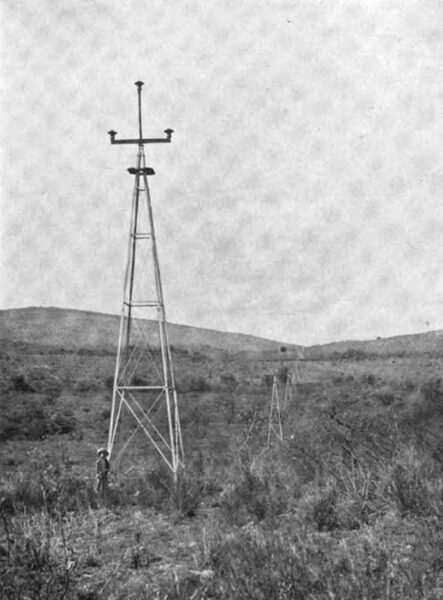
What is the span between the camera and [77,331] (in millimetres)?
73688

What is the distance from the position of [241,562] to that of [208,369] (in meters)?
32.8

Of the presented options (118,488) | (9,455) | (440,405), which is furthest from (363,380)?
(118,488)

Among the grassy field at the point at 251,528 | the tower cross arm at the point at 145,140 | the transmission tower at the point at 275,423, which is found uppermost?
the tower cross arm at the point at 145,140

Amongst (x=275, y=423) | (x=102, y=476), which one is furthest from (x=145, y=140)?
(x=275, y=423)

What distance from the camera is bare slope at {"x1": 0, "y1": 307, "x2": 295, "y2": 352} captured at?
6831cm

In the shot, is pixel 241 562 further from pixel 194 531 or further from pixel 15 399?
pixel 15 399

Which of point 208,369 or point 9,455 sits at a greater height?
point 208,369

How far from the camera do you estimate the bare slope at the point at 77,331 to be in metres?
68.3

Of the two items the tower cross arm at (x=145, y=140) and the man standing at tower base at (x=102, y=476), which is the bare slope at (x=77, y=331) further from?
the man standing at tower base at (x=102, y=476)

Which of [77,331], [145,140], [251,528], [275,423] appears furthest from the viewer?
[77,331]

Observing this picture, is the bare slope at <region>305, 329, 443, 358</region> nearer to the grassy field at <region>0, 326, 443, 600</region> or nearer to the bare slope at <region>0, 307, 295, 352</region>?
the bare slope at <region>0, 307, 295, 352</region>

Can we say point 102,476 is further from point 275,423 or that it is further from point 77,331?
point 77,331

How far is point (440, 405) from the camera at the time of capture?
59.4 feet

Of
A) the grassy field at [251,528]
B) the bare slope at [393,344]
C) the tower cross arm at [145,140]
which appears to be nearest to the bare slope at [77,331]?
the bare slope at [393,344]
